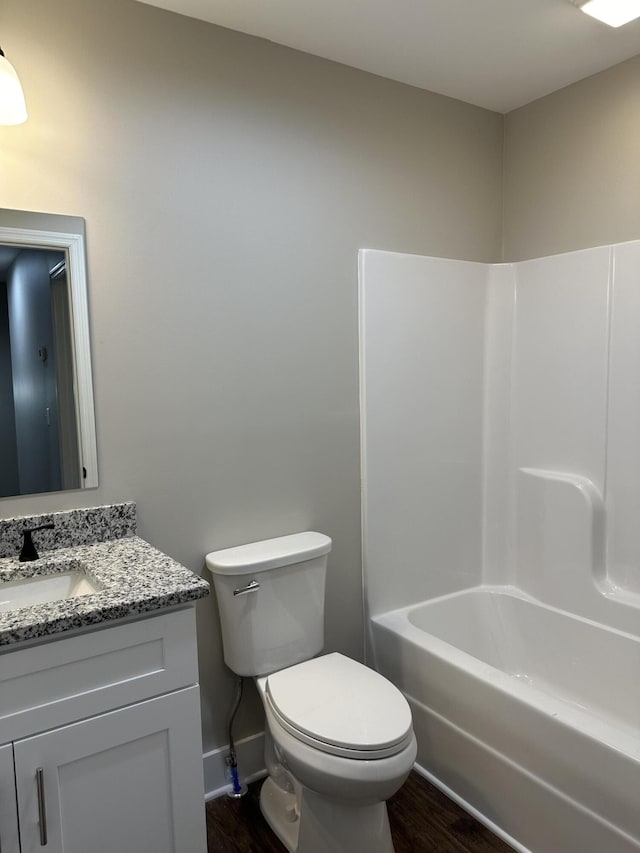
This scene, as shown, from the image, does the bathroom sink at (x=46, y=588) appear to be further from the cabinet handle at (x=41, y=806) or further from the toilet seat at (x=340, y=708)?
→ the toilet seat at (x=340, y=708)

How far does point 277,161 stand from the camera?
2059 mm

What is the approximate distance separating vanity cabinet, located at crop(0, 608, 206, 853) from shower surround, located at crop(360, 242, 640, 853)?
0.94 m

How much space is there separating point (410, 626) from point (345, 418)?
0.83 m

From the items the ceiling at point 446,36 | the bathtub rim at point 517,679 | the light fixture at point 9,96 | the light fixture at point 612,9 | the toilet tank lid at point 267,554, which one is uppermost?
the ceiling at point 446,36

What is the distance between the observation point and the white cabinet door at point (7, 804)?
1204 mm

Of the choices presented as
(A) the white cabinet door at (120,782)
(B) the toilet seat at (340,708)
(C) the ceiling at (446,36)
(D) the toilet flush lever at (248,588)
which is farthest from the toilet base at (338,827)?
(C) the ceiling at (446,36)

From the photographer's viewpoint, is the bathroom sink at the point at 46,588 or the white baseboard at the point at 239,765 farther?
the white baseboard at the point at 239,765

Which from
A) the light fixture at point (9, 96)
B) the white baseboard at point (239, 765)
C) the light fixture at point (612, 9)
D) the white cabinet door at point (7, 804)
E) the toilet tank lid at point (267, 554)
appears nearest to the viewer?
the white cabinet door at point (7, 804)

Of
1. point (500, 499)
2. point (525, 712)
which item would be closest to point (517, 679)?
point (525, 712)

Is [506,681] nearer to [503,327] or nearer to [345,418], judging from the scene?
[345,418]

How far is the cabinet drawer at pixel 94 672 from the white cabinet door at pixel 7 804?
4 centimetres

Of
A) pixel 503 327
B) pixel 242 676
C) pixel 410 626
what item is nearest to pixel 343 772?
pixel 242 676

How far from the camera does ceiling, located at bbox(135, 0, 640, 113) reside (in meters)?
1.81

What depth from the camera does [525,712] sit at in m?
1.77
